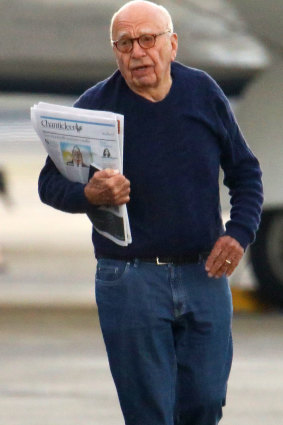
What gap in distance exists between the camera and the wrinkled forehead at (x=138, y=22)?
13.8 ft

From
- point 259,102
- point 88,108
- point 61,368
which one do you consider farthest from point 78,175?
point 259,102

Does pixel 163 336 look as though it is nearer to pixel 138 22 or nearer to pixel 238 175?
pixel 238 175

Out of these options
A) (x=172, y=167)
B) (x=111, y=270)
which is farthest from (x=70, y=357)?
(x=172, y=167)

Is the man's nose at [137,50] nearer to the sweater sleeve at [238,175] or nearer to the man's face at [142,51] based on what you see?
the man's face at [142,51]

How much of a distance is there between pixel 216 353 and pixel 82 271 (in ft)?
34.9

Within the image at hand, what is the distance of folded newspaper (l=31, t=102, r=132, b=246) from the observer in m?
4.15

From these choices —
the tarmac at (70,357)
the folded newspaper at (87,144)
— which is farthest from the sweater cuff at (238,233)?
the tarmac at (70,357)

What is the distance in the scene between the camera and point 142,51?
4195 millimetres

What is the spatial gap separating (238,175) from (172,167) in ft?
0.85

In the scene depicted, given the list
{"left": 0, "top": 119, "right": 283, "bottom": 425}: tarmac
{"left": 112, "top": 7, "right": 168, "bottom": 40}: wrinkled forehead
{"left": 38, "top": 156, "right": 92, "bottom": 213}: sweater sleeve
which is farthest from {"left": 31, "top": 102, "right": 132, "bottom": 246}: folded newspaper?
{"left": 0, "top": 119, "right": 283, "bottom": 425}: tarmac

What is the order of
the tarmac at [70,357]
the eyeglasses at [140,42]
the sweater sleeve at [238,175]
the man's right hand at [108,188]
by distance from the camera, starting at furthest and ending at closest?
1. the tarmac at [70,357]
2. the sweater sleeve at [238,175]
3. the eyeglasses at [140,42]
4. the man's right hand at [108,188]

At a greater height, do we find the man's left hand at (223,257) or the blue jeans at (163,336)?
the man's left hand at (223,257)

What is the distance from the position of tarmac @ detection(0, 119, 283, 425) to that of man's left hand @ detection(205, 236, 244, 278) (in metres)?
2.37

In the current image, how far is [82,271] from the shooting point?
49.1 feet
